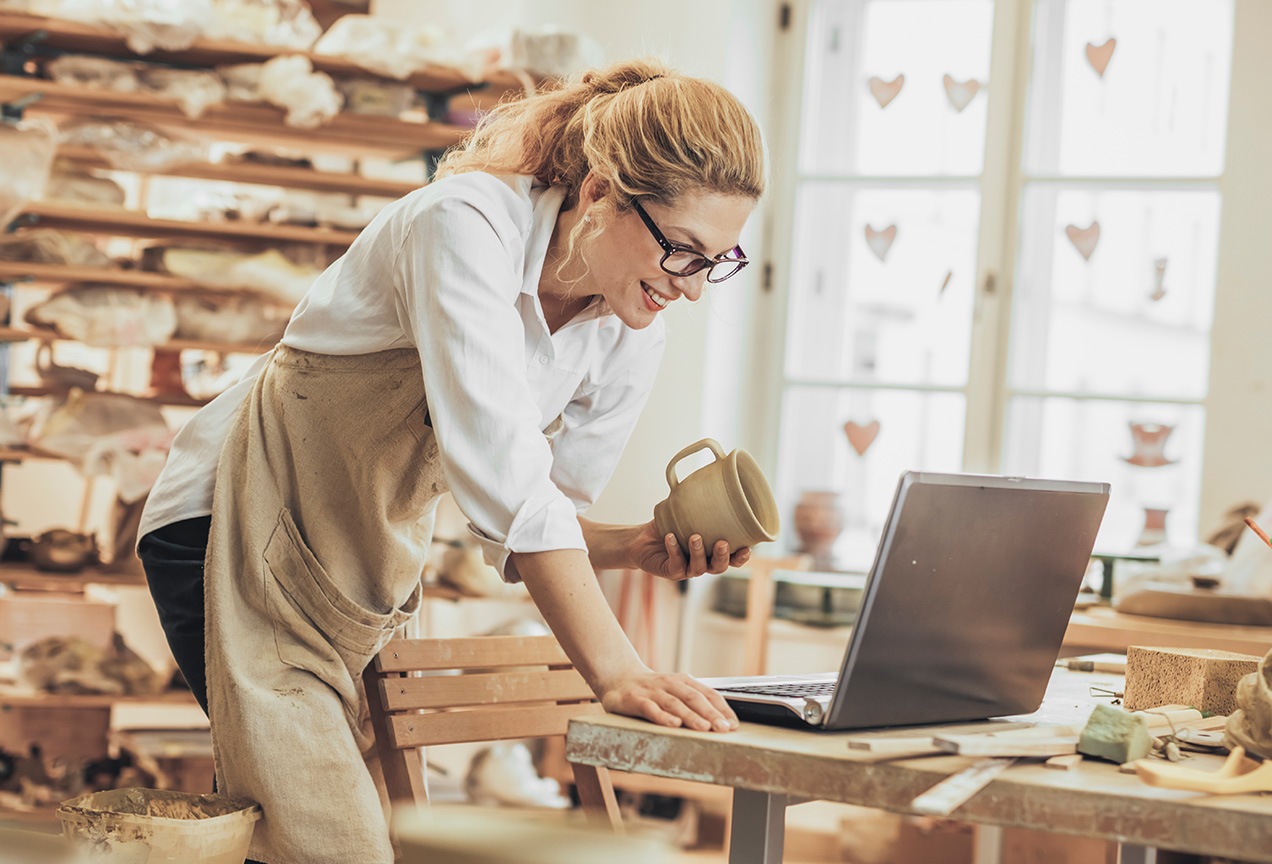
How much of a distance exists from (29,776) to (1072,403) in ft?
9.89

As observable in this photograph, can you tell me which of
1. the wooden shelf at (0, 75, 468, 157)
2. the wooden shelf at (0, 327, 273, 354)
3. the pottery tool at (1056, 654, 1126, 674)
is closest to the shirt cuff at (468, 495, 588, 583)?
the pottery tool at (1056, 654, 1126, 674)

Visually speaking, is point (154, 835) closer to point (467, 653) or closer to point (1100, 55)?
point (467, 653)

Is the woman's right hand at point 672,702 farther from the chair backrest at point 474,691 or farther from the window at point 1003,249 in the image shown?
the window at point 1003,249

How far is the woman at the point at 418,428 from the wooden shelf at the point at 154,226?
167 centimetres

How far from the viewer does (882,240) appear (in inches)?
152

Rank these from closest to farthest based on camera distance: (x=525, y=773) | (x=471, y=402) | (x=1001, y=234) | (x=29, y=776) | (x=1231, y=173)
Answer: (x=471, y=402) → (x=29, y=776) → (x=525, y=773) → (x=1231, y=173) → (x=1001, y=234)

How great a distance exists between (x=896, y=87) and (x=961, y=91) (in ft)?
0.67

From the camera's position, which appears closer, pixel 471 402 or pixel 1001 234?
pixel 471 402

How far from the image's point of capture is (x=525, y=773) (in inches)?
129

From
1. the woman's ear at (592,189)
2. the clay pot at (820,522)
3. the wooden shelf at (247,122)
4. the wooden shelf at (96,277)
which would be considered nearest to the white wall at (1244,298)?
the clay pot at (820,522)

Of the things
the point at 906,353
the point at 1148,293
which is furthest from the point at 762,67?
the point at 1148,293

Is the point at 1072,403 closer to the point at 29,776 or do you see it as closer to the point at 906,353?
the point at 906,353

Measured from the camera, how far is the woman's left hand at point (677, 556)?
1365 millimetres

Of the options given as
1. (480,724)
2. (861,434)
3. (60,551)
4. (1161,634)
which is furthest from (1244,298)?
(60,551)
